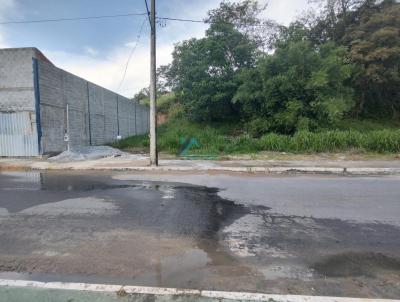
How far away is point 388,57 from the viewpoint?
22984 millimetres

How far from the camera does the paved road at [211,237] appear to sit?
3088 millimetres

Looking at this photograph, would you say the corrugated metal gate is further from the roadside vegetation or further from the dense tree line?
the dense tree line

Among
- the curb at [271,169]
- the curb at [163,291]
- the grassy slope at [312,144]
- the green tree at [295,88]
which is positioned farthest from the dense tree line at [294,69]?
the curb at [163,291]

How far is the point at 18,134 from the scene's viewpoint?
44.9ft

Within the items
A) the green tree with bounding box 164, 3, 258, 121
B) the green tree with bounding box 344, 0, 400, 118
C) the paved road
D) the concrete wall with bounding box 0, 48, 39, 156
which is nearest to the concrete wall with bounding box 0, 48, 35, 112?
the concrete wall with bounding box 0, 48, 39, 156

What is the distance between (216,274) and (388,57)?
27284 millimetres

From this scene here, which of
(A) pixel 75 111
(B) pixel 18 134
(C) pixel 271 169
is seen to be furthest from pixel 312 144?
(B) pixel 18 134

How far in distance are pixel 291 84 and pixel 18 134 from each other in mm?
16307

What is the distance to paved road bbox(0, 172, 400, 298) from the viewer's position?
3088 mm

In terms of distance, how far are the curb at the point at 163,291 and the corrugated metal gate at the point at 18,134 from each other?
1259 centimetres

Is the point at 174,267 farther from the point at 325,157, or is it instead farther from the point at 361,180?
the point at 325,157

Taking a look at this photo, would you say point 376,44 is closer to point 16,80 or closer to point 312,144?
point 312,144

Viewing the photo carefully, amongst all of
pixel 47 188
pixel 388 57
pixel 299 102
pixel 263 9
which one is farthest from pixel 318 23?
pixel 47 188

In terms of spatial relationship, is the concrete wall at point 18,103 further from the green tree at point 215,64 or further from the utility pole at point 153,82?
the green tree at point 215,64
